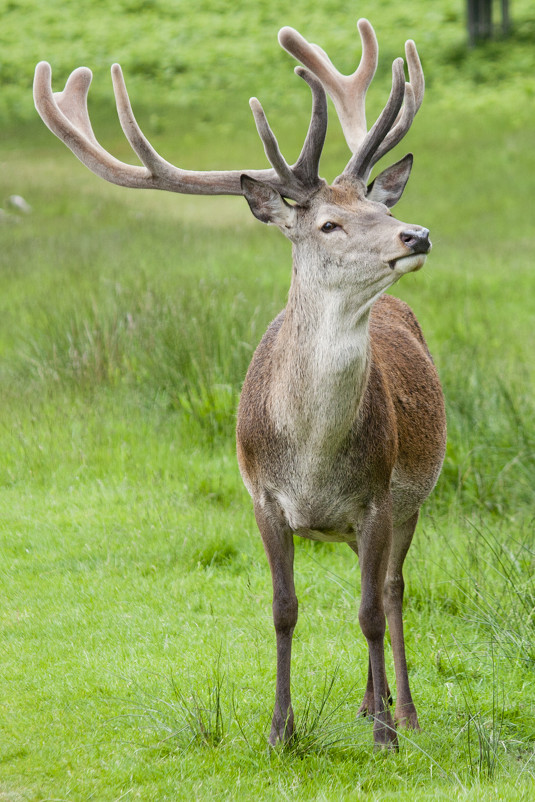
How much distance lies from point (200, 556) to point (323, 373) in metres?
2.58

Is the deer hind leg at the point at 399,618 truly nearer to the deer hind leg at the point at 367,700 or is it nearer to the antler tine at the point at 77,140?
the deer hind leg at the point at 367,700

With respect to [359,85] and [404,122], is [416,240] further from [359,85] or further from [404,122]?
[359,85]

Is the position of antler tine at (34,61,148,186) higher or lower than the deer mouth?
higher

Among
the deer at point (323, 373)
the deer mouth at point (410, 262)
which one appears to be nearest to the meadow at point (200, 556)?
the deer at point (323, 373)

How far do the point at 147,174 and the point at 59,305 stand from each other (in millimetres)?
5562

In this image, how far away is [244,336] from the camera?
8.32 metres

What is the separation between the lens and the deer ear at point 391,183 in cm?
433

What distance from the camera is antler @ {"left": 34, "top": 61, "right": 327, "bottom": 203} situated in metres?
4.00

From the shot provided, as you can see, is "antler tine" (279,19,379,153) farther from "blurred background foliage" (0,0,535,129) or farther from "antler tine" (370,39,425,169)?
"blurred background foliage" (0,0,535,129)

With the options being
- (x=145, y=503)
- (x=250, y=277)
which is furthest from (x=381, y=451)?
(x=250, y=277)

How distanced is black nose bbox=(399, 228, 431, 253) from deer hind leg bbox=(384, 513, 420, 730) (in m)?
1.59

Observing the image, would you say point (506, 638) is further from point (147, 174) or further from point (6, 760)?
point (147, 174)

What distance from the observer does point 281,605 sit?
162 inches

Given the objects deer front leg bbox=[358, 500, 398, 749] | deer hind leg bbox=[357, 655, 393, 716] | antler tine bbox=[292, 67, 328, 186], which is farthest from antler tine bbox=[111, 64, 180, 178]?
deer hind leg bbox=[357, 655, 393, 716]
